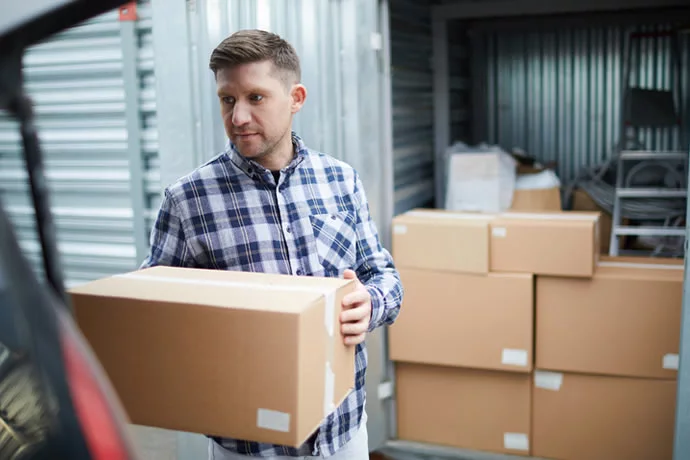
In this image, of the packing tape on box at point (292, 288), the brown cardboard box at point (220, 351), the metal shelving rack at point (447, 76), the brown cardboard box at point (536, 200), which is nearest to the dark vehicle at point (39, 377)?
the brown cardboard box at point (220, 351)

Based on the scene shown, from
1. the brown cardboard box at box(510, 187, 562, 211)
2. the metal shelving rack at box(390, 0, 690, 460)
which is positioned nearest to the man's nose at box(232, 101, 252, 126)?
the metal shelving rack at box(390, 0, 690, 460)

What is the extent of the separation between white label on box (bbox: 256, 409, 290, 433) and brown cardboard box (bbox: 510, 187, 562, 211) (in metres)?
3.54

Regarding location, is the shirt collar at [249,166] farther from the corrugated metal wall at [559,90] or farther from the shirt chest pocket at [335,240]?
the corrugated metal wall at [559,90]

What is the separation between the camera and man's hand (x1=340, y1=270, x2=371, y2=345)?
71.7 inches

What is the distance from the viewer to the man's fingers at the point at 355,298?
1827 mm

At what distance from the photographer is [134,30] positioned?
10.6 ft

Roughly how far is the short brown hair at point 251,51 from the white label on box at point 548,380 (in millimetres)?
2598

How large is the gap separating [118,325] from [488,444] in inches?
122

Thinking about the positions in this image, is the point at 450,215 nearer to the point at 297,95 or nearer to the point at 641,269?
the point at 641,269

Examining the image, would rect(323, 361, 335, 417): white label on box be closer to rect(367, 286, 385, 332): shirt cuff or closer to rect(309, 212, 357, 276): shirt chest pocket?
rect(367, 286, 385, 332): shirt cuff

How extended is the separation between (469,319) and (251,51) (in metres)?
2.45

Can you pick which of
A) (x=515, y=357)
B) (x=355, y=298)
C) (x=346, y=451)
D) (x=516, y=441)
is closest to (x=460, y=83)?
(x=515, y=357)

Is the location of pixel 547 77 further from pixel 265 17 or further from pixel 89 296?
pixel 89 296

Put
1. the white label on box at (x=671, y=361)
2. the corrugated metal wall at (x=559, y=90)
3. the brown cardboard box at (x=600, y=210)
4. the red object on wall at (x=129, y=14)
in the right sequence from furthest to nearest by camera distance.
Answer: the corrugated metal wall at (x=559, y=90) → the brown cardboard box at (x=600, y=210) → the white label on box at (x=671, y=361) → the red object on wall at (x=129, y=14)
